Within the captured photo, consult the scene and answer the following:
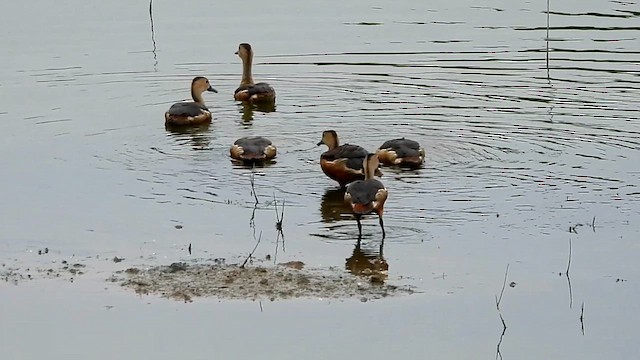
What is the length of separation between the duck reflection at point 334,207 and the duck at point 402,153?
1.02 meters

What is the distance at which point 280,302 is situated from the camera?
9977 millimetres

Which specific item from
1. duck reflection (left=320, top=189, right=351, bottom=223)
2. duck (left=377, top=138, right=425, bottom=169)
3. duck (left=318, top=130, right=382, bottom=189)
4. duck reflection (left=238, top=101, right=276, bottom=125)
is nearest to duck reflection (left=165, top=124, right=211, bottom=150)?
duck reflection (left=238, top=101, right=276, bottom=125)

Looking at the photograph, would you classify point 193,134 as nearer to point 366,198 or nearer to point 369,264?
point 366,198

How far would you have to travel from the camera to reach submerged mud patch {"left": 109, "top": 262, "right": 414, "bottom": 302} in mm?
10133

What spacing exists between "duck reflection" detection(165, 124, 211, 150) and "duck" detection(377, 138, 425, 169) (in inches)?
100

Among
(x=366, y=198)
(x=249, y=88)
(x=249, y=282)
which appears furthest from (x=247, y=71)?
(x=249, y=282)

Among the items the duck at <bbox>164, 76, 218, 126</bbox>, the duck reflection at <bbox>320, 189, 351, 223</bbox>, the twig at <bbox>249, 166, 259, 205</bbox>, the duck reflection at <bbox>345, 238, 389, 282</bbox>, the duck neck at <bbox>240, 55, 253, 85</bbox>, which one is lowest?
the duck reflection at <bbox>345, 238, 389, 282</bbox>

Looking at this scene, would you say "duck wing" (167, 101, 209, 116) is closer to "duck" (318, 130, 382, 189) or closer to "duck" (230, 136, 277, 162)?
"duck" (230, 136, 277, 162)

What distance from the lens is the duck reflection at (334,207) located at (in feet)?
42.4

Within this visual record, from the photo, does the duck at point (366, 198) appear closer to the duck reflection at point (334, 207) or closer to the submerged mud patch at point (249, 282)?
the duck reflection at point (334, 207)

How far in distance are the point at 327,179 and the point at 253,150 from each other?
1032 mm

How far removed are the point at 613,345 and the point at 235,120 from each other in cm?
1014

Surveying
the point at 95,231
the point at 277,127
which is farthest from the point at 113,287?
the point at 277,127

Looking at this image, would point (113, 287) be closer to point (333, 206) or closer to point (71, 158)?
point (333, 206)
